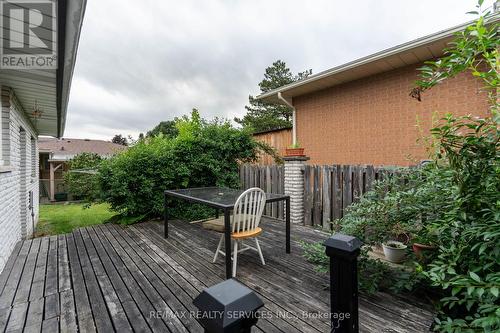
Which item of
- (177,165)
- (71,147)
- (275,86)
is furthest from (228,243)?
(71,147)

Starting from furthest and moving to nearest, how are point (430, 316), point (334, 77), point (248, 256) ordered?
point (334, 77) → point (248, 256) → point (430, 316)

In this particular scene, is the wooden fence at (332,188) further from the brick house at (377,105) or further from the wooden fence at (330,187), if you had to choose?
the brick house at (377,105)

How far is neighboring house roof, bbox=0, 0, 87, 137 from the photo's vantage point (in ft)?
5.61

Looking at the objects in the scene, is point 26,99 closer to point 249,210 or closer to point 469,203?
point 249,210

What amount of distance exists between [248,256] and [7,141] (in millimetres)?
4092

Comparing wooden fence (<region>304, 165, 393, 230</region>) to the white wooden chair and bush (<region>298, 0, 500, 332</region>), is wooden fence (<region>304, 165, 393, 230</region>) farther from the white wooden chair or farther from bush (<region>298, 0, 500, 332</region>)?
the white wooden chair

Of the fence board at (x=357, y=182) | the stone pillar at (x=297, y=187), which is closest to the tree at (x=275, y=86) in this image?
the stone pillar at (x=297, y=187)

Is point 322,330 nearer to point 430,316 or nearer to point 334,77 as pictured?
point 430,316

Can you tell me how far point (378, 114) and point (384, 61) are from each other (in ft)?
3.70

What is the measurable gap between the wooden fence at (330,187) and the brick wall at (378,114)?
0.87 metres

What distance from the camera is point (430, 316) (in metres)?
1.83

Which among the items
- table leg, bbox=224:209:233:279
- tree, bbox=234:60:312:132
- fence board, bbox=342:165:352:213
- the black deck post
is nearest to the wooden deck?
table leg, bbox=224:209:233:279

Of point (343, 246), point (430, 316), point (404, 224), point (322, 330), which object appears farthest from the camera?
point (404, 224)

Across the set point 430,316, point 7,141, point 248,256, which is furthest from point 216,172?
point 430,316
